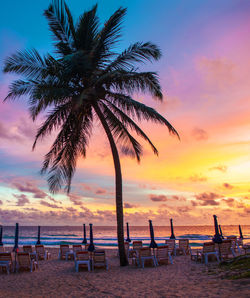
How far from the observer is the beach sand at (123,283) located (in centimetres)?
621

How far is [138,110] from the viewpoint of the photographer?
10195 mm

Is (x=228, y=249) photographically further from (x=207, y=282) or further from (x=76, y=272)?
(x=76, y=272)

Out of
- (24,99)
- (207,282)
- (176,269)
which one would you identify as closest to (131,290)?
(207,282)

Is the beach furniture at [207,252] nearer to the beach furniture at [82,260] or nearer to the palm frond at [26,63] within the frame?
the beach furniture at [82,260]

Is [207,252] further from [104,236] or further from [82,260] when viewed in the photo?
[104,236]

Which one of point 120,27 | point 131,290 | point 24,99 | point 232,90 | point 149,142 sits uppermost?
point 120,27

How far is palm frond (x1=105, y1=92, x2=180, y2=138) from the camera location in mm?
10031

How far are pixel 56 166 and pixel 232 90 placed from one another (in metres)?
8.49

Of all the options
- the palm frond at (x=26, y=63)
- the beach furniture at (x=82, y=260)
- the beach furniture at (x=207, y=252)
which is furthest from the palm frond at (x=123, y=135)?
the beach furniture at (x=207, y=252)

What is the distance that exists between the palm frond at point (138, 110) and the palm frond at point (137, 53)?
1.23 m

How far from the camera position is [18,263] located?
10.3 m

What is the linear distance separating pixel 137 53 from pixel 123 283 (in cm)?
835

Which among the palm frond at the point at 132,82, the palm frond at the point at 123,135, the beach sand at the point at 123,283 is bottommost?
the beach sand at the point at 123,283

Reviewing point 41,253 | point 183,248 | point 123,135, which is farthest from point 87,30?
point 183,248
